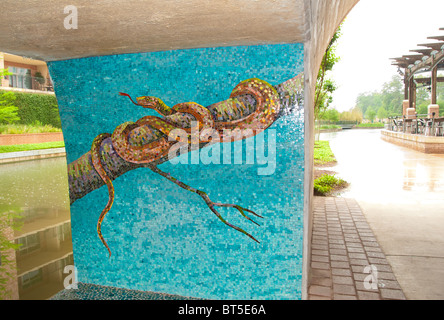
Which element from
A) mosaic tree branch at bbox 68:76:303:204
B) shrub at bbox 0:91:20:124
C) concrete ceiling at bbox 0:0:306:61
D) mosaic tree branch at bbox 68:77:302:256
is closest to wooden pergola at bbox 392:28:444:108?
mosaic tree branch at bbox 68:76:303:204

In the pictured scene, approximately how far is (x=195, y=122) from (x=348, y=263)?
2819 millimetres

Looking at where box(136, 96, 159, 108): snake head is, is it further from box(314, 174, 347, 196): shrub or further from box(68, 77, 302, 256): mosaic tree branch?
box(314, 174, 347, 196): shrub

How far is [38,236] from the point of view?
6074mm

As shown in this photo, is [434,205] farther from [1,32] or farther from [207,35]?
[1,32]

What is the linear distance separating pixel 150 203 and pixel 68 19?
2.06 metres

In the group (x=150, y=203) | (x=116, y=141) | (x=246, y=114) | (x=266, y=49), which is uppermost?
(x=266, y=49)

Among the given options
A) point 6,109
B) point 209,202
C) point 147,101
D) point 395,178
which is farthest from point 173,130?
point 6,109

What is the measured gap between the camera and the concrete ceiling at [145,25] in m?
2.09

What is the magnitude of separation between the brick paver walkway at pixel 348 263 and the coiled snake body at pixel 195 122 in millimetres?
1244

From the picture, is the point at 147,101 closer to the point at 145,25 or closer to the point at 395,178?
the point at 145,25

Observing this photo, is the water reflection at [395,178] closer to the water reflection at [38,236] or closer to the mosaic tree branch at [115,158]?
the mosaic tree branch at [115,158]

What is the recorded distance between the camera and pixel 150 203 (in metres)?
3.72
